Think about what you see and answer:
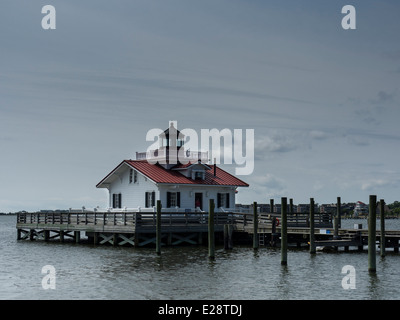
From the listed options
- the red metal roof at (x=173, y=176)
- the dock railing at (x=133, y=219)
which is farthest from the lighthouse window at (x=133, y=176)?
the dock railing at (x=133, y=219)

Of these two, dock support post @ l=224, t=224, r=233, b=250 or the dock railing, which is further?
the dock railing

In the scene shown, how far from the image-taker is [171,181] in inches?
1807

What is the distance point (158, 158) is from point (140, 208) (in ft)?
20.8

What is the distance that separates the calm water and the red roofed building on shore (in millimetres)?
7244

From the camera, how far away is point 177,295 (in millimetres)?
23375

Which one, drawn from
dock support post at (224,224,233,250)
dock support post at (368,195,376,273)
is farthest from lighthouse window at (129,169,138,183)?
dock support post at (368,195,376,273)

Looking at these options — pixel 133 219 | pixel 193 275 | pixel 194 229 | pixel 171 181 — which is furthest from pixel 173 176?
pixel 193 275

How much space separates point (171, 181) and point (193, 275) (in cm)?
1816

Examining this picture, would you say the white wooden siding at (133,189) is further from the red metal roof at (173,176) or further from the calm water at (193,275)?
the calm water at (193,275)

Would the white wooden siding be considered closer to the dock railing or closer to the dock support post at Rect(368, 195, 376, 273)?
the dock railing

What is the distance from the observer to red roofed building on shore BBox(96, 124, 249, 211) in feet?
152
